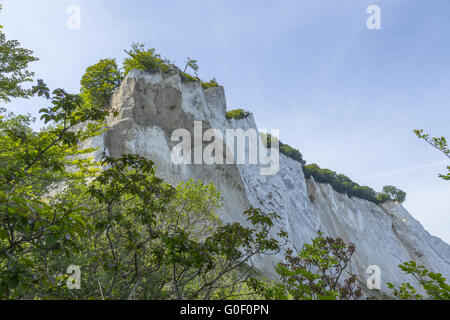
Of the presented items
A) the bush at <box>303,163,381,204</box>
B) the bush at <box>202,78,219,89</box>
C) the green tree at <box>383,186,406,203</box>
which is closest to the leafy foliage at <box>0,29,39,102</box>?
the bush at <box>202,78,219,89</box>

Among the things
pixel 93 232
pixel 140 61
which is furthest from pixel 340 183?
pixel 93 232

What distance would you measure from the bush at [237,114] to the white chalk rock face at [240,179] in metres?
0.61

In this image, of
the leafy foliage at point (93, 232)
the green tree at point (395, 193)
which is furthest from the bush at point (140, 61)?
the green tree at point (395, 193)

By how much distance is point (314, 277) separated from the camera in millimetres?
3980

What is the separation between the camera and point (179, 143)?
21.8 metres

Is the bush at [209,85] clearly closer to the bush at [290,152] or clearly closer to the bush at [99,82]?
the bush at [99,82]

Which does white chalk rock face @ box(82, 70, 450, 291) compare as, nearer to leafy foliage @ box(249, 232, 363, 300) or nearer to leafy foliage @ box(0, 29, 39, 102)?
leafy foliage @ box(0, 29, 39, 102)

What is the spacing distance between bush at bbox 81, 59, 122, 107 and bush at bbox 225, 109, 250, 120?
1219 centimetres

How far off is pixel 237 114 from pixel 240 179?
9.18 metres

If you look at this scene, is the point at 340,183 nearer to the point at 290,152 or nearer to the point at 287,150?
the point at 290,152

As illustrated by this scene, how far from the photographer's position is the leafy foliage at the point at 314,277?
385 centimetres

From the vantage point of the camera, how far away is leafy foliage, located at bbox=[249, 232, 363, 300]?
3.85 m

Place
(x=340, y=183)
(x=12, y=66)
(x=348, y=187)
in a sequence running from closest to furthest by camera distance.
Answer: (x=12, y=66) → (x=340, y=183) → (x=348, y=187)
